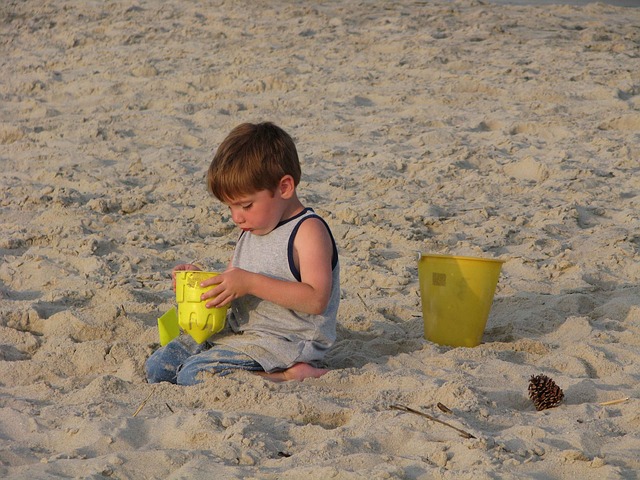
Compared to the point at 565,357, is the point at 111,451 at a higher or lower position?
higher

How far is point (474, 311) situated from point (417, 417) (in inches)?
37.3

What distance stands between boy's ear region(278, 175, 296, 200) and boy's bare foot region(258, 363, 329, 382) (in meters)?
0.53

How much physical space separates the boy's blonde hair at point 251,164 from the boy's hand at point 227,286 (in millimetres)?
240

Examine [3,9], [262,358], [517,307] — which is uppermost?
[3,9]

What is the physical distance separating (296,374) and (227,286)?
13.9 inches

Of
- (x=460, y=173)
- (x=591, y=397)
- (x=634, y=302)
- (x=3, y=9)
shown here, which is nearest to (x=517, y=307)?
(x=634, y=302)

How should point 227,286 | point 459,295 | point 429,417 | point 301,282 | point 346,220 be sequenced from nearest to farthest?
point 429,417
point 227,286
point 301,282
point 459,295
point 346,220

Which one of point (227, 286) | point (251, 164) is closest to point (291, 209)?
point (251, 164)

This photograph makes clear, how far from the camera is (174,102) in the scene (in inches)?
242

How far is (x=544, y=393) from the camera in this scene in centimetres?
245

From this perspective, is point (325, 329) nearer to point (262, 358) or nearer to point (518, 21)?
point (262, 358)

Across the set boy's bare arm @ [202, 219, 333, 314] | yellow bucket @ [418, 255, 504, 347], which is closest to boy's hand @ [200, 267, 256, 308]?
boy's bare arm @ [202, 219, 333, 314]

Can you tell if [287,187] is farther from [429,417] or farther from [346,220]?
[346,220]

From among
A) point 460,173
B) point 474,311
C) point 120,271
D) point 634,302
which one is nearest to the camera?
point 474,311
